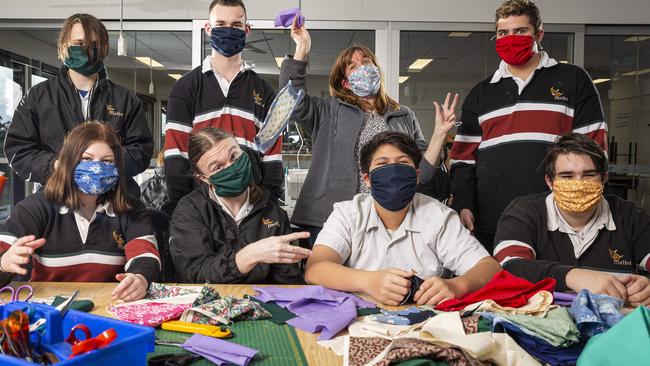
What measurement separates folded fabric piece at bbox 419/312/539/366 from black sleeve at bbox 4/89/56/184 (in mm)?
1897

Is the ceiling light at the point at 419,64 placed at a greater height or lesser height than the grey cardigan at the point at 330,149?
greater

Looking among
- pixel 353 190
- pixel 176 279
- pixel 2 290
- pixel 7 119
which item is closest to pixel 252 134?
pixel 353 190

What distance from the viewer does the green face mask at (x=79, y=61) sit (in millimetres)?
2535

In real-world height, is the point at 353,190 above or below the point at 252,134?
below

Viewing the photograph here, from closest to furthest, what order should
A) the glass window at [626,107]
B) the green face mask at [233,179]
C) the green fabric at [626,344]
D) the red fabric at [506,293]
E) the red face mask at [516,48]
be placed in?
1. the green fabric at [626,344]
2. the red fabric at [506,293]
3. the green face mask at [233,179]
4. the red face mask at [516,48]
5. the glass window at [626,107]

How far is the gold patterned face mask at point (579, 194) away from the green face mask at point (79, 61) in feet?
6.91

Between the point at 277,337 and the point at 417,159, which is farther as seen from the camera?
the point at 417,159

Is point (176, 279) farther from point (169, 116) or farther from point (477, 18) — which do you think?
point (477, 18)

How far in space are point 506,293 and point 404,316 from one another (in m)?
0.30

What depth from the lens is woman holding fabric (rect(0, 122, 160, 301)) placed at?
2.07 m

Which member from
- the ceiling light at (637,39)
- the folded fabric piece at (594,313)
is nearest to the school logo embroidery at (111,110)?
the folded fabric piece at (594,313)

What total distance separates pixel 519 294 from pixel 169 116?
1.90 m

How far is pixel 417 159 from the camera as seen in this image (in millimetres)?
2256

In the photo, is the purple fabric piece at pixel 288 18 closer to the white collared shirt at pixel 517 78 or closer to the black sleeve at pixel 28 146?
the white collared shirt at pixel 517 78
